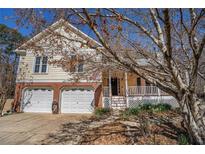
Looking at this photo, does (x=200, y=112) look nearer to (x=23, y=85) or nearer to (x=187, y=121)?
(x=187, y=121)

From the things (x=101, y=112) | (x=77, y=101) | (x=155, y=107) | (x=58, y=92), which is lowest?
(x=101, y=112)

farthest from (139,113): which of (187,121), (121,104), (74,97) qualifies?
(187,121)

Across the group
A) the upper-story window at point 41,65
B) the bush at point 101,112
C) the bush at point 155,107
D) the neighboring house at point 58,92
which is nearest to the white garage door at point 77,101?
the neighboring house at point 58,92

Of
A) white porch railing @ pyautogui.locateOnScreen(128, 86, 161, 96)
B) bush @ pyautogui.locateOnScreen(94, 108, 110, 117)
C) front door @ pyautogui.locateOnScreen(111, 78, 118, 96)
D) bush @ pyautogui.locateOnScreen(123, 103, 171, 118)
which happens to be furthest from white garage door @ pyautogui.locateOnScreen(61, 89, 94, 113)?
front door @ pyautogui.locateOnScreen(111, 78, 118, 96)

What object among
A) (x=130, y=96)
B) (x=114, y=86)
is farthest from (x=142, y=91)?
(x=114, y=86)

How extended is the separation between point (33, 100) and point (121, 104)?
7583mm

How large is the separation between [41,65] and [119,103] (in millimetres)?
7650

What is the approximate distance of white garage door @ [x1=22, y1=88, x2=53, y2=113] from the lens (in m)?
15.1

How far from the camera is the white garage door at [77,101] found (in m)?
14.9

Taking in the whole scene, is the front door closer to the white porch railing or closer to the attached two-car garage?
the white porch railing

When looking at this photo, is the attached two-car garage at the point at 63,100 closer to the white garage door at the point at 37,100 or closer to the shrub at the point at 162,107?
the white garage door at the point at 37,100

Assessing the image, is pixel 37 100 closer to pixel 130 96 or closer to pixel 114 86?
pixel 130 96

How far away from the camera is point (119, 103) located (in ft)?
51.0
